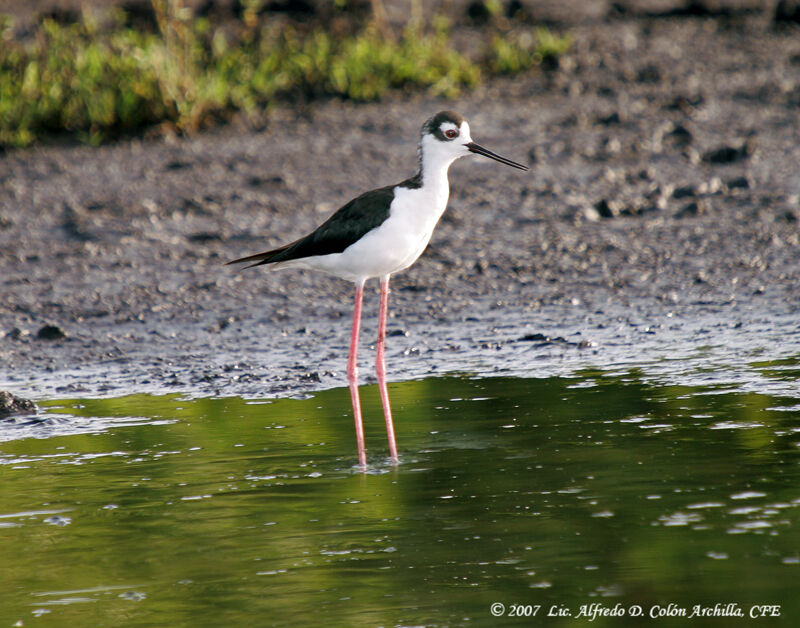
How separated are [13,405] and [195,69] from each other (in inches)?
240

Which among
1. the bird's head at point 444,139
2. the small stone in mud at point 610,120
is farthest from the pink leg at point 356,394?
the small stone in mud at point 610,120

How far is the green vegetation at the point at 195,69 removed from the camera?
10.9 m

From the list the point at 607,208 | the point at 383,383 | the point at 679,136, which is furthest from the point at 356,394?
the point at 679,136

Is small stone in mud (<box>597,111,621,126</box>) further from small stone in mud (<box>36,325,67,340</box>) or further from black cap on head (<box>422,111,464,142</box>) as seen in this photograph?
black cap on head (<box>422,111,464,142</box>)

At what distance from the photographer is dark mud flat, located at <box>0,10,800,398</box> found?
260 inches

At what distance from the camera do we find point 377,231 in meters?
5.41

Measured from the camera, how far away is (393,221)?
539 cm

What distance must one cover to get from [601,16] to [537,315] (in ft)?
29.5

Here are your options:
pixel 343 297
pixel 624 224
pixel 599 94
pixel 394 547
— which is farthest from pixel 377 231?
pixel 599 94

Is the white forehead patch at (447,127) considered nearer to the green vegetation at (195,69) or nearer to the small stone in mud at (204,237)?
the small stone in mud at (204,237)

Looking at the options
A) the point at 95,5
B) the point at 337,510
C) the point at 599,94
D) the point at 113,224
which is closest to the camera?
the point at 337,510

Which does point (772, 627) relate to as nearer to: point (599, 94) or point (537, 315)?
point (537, 315)

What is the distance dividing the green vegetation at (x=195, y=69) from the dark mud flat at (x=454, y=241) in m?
0.26

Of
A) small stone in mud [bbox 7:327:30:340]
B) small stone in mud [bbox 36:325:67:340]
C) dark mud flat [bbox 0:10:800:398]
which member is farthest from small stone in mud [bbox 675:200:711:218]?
small stone in mud [bbox 7:327:30:340]
